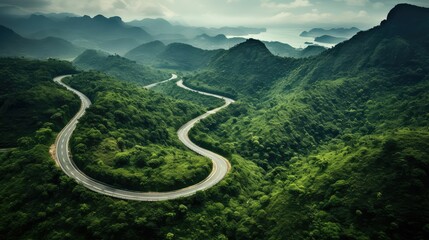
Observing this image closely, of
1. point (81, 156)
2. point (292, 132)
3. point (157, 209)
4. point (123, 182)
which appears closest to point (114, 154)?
point (81, 156)

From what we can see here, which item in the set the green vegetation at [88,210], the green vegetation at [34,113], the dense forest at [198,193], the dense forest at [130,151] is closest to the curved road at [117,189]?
the dense forest at [130,151]

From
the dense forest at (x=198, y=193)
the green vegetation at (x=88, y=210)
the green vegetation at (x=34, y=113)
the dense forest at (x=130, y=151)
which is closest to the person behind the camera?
the dense forest at (x=198, y=193)

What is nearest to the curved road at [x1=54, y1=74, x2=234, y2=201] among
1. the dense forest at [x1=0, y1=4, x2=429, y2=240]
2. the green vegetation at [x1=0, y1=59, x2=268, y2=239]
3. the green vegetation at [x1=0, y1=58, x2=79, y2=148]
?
the dense forest at [x1=0, y1=4, x2=429, y2=240]

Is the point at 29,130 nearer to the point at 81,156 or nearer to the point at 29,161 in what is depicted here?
the point at 29,161

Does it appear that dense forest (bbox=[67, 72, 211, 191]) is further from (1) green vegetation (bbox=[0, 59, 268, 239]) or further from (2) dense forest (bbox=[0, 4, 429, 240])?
(1) green vegetation (bbox=[0, 59, 268, 239])

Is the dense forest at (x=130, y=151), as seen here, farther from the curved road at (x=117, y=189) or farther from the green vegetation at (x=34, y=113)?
the green vegetation at (x=34, y=113)

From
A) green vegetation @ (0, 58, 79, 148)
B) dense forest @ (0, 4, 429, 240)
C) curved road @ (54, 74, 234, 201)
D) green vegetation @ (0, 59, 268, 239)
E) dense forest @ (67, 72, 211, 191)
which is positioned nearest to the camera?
dense forest @ (0, 4, 429, 240)

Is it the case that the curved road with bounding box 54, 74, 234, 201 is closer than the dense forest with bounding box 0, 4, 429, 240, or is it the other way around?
the dense forest with bounding box 0, 4, 429, 240

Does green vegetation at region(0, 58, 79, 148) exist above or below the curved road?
above

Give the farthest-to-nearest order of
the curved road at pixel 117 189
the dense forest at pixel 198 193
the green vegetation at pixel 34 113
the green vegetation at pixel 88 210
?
1. the green vegetation at pixel 34 113
2. the curved road at pixel 117 189
3. the green vegetation at pixel 88 210
4. the dense forest at pixel 198 193

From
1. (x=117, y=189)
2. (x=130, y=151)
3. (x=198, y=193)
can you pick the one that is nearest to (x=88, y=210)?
(x=117, y=189)

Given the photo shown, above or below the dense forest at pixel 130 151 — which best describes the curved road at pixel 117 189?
below

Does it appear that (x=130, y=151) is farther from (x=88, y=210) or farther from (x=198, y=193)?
(x=198, y=193)
